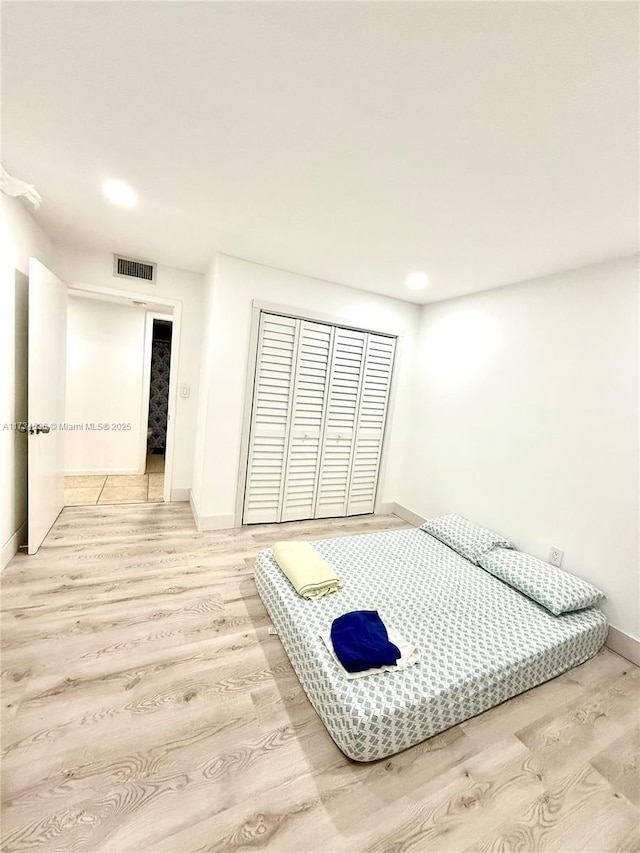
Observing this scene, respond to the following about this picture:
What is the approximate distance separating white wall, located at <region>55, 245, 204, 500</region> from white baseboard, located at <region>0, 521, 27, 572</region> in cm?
126

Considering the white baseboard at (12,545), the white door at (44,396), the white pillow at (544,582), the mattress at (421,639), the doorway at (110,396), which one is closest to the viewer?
the mattress at (421,639)

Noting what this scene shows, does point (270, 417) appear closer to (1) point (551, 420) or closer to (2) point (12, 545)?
(2) point (12, 545)

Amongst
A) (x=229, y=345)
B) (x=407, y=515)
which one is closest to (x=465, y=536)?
(x=407, y=515)

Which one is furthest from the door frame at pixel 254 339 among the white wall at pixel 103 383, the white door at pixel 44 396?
the white wall at pixel 103 383

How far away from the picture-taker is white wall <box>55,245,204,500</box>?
2941 mm

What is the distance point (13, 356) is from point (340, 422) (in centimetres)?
260

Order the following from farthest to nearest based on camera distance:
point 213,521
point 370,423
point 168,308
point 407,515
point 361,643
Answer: point 407,515 < point 370,423 < point 168,308 < point 213,521 < point 361,643

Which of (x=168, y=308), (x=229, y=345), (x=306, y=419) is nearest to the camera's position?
(x=229, y=345)

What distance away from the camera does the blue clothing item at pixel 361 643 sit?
4.71ft

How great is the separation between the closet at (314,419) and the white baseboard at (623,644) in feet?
7.27

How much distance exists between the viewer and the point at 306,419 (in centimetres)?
332

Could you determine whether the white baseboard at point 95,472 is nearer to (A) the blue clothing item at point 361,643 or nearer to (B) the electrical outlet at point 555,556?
(A) the blue clothing item at point 361,643

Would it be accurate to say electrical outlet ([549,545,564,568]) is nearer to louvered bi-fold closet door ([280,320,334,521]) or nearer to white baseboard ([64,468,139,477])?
louvered bi-fold closet door ([280,320,334,521])

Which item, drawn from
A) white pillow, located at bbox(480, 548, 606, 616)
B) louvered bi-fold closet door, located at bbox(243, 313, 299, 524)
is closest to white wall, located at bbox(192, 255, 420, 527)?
louvered bi-fold closet door, located at bbox(243, 313, 299, 524)
